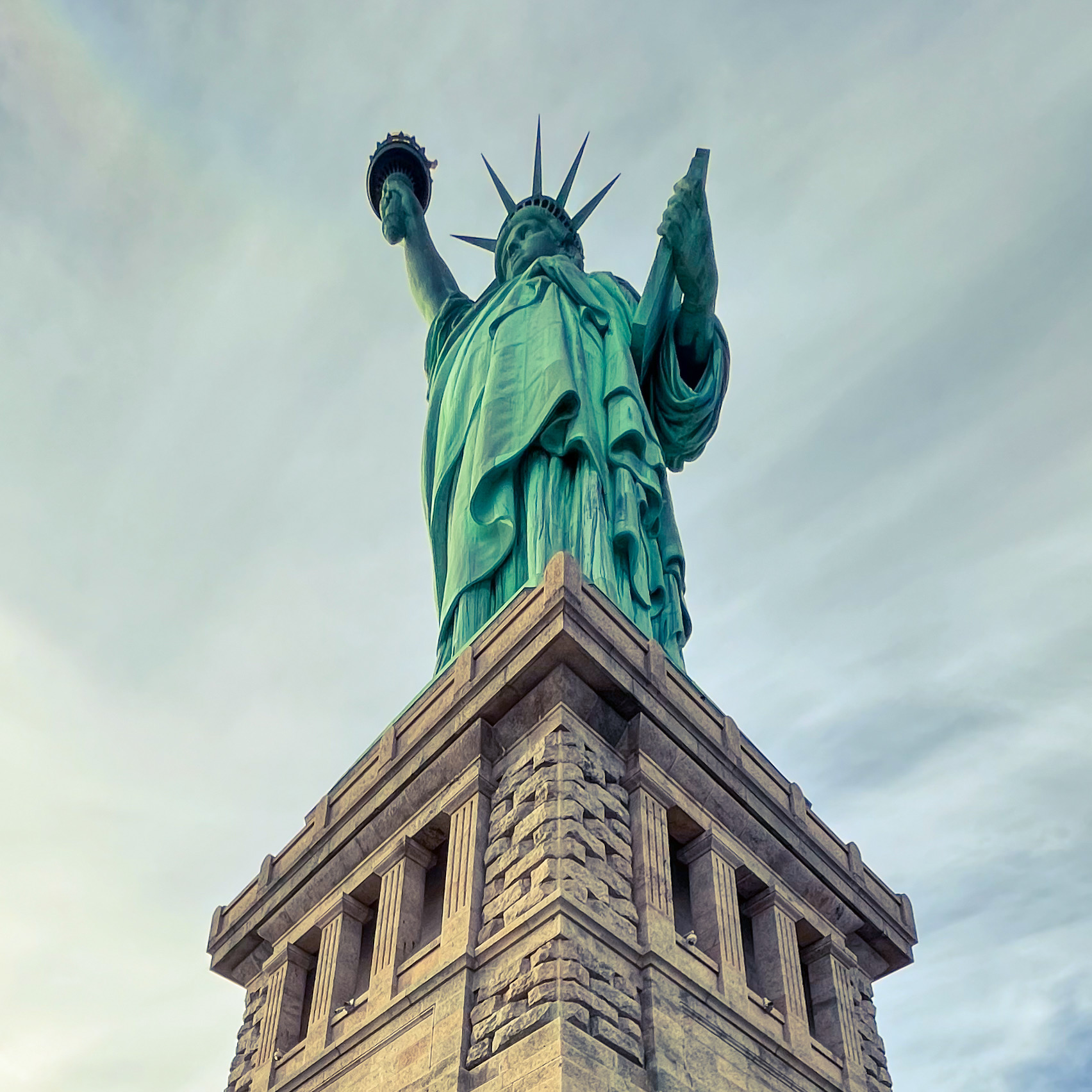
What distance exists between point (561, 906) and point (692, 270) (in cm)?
1086

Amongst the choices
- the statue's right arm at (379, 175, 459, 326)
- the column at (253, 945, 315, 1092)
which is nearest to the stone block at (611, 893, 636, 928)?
the column at (253, 945, 315, 1092)

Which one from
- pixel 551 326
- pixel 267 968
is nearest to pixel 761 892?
pixel 267 968

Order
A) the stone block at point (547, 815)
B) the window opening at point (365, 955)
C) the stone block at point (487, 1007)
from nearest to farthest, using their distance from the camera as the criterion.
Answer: the stone block at point (487, 1007) < the stone block at point (547, 815) < the window opening at point (365, 955)

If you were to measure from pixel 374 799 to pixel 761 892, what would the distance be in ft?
12.1

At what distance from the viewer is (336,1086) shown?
10.8 m

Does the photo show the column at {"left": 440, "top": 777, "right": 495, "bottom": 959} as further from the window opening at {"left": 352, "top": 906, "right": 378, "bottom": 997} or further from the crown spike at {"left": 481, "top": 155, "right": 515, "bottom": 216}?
the crown spike at {"left": 481, "top": 155, "right": 515, "bottom": 216}

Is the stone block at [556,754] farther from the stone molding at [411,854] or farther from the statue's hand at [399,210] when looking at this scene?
the statue's hand at [399,210]

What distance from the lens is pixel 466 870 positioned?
11.0 meters

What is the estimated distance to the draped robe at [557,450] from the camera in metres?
15.2

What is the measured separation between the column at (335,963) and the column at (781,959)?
3.62 metres

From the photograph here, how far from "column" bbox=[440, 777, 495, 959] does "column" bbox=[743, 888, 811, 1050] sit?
278 cm

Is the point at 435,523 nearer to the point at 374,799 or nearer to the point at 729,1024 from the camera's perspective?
the point at 374,799

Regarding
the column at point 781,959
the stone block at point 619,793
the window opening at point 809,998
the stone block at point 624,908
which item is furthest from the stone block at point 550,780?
the window opening at point 809,998

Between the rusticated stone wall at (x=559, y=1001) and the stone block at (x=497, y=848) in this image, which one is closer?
the rusticated stone wall at (x=559, y=1001)
